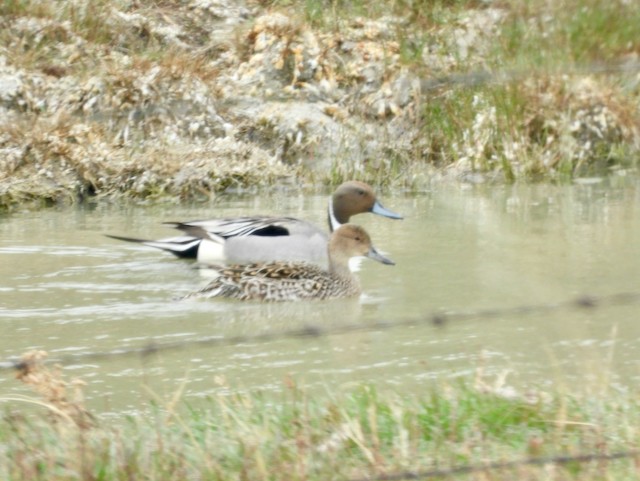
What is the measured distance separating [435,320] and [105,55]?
11.7m

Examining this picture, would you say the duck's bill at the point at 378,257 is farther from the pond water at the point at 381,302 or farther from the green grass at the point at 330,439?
the green grass at the point at 330,439

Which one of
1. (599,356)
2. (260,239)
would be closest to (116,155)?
(260,239)

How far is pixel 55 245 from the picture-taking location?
11.0 m

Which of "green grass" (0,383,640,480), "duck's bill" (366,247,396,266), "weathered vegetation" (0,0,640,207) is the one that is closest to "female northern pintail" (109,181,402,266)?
"duck's bill" (366,247,396,266)

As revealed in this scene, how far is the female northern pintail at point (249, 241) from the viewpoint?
10734mm

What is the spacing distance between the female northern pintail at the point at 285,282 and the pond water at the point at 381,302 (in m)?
0.12

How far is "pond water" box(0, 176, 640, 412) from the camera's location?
6.88 meters

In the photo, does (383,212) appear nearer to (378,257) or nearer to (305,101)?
(378,257)

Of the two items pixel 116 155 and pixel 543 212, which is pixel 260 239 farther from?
pixel 116 155

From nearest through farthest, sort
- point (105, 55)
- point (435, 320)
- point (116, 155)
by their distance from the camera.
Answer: point (435, 320)
point (116, 155)
point (105, 55)

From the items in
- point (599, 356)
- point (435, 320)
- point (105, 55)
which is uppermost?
point (105, 55)

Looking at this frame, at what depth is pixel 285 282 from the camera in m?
9.39

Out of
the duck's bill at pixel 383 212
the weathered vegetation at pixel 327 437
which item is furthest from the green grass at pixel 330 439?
the duck's bill at pixel 383 212

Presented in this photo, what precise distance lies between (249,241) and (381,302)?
79.2 inches
